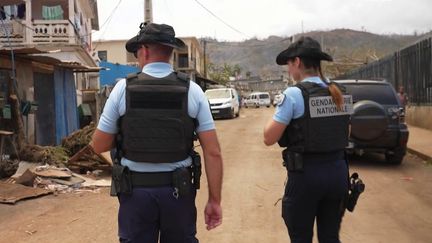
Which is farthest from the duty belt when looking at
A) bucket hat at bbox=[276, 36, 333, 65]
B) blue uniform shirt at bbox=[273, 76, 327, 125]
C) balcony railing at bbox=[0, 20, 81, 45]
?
balcony railing at bbox=[0, 20, 81, 45]

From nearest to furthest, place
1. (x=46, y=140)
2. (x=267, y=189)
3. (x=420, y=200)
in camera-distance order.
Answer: (x=420, y=200)
(x=267, y=189)
(x=46, y=140)

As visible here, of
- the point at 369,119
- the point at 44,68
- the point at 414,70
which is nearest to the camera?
the point at 369,119

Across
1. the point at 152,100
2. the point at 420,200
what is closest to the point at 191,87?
the point at 152,100

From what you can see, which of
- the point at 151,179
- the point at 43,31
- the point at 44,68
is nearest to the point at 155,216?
the point at 151,179

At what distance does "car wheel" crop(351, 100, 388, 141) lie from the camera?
9.14 meters

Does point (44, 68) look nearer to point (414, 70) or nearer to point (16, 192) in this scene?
point (16, 192)

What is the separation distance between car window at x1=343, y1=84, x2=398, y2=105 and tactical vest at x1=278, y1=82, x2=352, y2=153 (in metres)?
7.26

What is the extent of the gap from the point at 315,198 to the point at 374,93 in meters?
7.66

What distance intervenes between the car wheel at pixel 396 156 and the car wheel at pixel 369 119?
4.91 feet

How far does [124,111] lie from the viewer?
2.97 metres

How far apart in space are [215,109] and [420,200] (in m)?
20.1

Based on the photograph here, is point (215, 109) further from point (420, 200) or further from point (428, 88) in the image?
point (420, 200)

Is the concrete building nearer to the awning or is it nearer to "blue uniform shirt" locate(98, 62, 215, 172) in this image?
the awning

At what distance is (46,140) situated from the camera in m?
14.0
